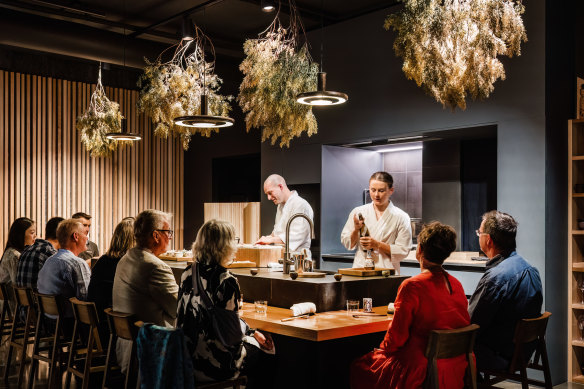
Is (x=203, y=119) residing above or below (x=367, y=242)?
above

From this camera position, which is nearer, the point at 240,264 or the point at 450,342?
the point at 450,342

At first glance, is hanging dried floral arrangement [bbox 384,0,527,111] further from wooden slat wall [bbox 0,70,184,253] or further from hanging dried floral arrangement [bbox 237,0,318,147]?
wooden slat wall [bbox 0,70,184,253]

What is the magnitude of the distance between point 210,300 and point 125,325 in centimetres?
55

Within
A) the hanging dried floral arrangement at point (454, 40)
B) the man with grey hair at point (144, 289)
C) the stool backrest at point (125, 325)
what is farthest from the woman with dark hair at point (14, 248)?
the hanging dried floral arrangement at point (454, 40)

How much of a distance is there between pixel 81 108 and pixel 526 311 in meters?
7.26

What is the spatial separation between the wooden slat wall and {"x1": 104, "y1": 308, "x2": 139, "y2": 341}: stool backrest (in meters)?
5.61

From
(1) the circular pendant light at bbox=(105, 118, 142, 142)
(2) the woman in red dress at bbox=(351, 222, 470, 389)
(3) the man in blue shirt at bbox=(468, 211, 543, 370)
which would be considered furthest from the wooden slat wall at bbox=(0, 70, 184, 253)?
(2) the woman in red dress at bbox=(351, 222, 470, 389)

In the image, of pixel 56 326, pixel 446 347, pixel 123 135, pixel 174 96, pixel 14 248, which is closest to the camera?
pixel 446 347

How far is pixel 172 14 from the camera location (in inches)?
304

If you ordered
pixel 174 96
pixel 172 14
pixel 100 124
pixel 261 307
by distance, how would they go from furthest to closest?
pixel 172 14 → pixel 100 124 → pixel 174 96 → pixel 261 307

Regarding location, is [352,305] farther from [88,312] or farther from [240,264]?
[88,312]

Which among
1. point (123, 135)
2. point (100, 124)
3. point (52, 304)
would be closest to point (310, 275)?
point (52, 304)

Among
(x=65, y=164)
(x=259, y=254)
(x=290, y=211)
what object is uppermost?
(x=65, y=164)

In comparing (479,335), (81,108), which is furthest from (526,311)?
(81,108)
